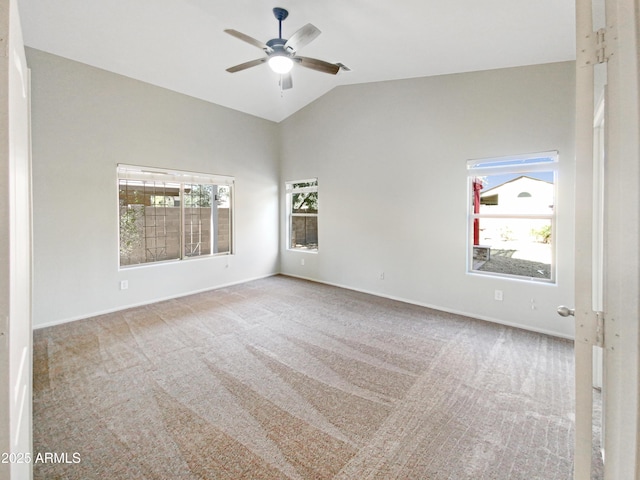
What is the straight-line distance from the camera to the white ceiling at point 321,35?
271 centimetres

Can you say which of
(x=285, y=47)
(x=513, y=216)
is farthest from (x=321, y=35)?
(x=513, y=216)

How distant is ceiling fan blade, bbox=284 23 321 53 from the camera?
2646 mm

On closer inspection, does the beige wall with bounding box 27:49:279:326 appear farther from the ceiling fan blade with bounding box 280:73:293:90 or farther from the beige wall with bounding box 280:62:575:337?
the ceiling fan blade with bounding box 280:73:293:90

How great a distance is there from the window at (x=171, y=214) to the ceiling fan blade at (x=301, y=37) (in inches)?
115

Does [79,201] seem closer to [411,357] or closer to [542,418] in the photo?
[411,357]

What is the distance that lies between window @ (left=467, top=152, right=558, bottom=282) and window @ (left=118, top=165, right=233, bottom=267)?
13.9 ft

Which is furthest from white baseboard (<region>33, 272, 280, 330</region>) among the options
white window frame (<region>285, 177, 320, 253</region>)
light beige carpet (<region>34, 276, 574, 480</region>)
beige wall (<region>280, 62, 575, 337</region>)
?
beige wall (<region>280, 62, 575, 337</region>)

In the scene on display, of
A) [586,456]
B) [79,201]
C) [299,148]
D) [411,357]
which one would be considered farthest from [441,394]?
[299,148]

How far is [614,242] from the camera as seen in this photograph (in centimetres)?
85

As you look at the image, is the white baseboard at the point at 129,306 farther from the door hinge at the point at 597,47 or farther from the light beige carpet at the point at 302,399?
the door hinge at the point at 597,47

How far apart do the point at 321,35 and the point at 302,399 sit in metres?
3.82

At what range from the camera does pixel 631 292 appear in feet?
2.58

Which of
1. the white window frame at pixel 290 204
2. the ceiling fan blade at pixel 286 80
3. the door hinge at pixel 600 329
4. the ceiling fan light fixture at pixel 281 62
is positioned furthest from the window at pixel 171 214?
the door hinge at pixel 600 329

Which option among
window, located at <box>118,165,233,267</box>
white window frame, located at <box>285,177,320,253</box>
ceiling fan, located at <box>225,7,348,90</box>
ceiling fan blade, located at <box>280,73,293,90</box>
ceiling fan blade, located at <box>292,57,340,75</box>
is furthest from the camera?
white window frame, located at <box>285,177,320,253</box>
